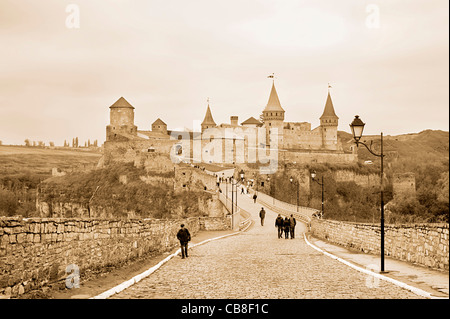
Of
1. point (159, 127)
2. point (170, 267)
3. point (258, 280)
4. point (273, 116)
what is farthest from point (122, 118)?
point (258, 280)

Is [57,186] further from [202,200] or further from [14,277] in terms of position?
[14,277]

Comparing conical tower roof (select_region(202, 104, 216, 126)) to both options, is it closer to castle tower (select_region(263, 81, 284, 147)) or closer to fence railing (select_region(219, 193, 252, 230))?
castle tower (select_region(263, 81, 284, 147))

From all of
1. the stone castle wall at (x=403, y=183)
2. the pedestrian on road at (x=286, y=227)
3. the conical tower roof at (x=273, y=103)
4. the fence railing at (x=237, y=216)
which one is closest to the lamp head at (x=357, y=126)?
the pedestrian on road at (x=286, y=227)

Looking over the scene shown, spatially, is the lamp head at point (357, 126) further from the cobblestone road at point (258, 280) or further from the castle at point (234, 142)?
the castle at point (234, 142)

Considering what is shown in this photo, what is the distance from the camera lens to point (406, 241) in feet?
48.8

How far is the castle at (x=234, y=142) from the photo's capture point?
3963 inches

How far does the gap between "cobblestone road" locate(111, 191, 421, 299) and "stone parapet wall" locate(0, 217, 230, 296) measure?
1.13m

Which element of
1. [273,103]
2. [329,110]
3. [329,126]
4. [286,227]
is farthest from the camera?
[329,110]

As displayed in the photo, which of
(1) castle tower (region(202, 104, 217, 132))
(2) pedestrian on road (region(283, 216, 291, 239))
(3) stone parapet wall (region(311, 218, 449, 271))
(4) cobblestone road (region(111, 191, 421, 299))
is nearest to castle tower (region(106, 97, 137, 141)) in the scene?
(1) castle tower (region(202, 104, 217, 132))

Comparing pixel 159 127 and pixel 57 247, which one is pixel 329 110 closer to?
pixel 159 127

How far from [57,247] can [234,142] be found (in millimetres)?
92035
